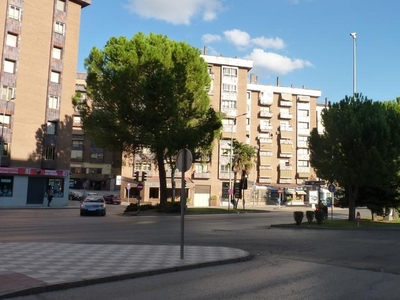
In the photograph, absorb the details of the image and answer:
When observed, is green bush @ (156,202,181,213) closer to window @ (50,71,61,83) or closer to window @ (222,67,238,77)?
window @ (50,71,61,83)

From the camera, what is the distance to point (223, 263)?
10102 millimetres

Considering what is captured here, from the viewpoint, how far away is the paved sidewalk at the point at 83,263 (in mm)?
7062

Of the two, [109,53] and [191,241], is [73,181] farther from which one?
[191,241]

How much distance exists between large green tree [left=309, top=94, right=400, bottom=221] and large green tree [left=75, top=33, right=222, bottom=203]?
12.4 meters

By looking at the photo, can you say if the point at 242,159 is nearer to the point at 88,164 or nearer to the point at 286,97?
the point at 286,97

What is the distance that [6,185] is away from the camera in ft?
145

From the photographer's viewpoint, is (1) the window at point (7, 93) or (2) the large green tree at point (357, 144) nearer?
(2) the large green tree at point (357, 144)

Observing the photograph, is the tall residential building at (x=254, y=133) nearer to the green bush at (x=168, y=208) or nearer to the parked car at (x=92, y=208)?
the green bush at (x=168, y=208)

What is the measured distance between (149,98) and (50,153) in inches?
724

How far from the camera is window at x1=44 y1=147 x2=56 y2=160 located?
4725cm

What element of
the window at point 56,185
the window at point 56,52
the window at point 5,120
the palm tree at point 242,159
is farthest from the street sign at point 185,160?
the palm tree at point 242,159

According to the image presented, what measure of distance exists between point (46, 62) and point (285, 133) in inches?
1930

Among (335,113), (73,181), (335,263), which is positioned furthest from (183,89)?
(73,181)

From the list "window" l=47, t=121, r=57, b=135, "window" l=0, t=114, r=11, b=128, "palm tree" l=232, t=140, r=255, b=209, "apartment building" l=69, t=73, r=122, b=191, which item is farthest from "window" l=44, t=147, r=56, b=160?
"apartment building" l=69, t=73, r=122, b=191
